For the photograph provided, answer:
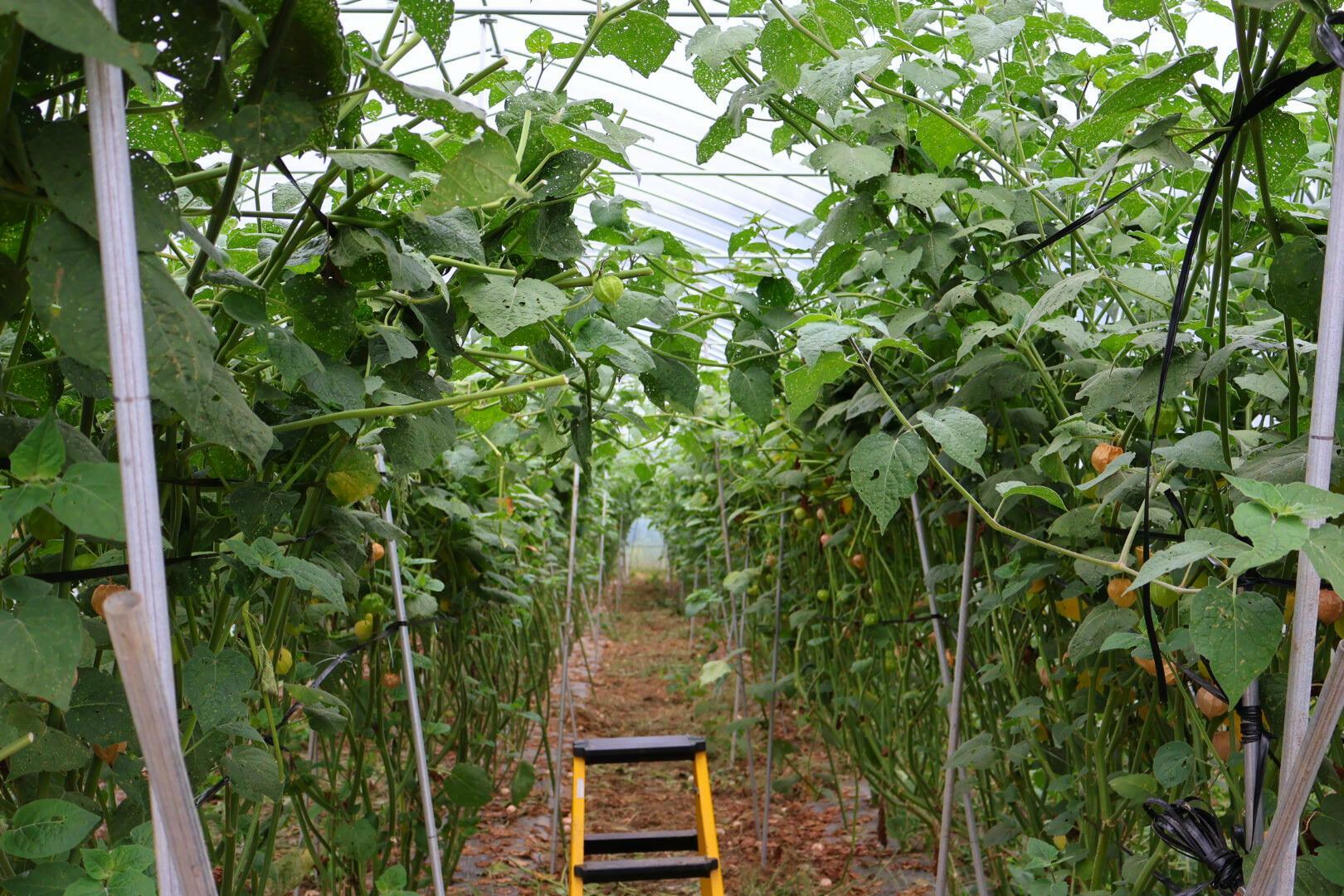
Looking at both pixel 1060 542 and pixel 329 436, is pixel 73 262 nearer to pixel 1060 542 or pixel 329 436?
pixel 329 436

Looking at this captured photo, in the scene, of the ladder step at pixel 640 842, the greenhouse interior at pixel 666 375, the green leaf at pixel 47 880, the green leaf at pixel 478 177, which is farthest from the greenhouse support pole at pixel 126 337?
the ladder step at pixel 640 842

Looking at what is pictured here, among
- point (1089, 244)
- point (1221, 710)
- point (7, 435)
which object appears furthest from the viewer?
point (1089, 244)

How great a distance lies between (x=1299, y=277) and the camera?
3.11ft

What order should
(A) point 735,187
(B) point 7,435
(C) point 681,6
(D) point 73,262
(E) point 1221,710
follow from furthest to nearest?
(A) point 735,187, (C) point 681,6, (E) point 1221,710, (B) point 7,435, (D) point 73,262

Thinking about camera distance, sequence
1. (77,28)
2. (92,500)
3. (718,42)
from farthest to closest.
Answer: (718,42) → (92,500) → (77,28)

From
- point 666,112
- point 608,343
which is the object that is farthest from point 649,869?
point 666,112

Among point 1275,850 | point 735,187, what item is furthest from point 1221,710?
point 735,187

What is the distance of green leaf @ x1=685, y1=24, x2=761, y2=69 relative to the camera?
144cm

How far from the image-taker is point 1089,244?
1875mm

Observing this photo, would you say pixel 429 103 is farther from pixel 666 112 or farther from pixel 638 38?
pixel 666 112

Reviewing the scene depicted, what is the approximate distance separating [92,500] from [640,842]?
3.43m

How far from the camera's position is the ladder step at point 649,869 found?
332cm

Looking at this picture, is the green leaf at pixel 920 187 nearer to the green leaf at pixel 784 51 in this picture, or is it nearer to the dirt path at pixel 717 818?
the green leaf at pixel 784 51

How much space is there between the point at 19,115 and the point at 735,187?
5469mm
